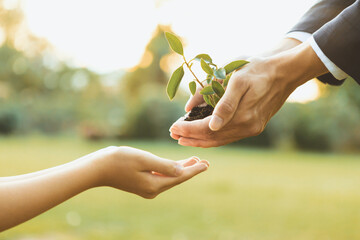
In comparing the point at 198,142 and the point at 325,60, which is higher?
the point at 325,60

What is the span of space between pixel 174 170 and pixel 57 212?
4244mm

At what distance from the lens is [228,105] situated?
1546 mm

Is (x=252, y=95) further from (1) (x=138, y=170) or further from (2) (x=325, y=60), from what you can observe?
(1) (x=138, y=170)

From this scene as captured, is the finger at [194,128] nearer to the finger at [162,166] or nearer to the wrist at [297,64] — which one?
the finger at [162,166]

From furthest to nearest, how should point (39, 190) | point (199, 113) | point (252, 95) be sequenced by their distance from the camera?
point (199, 113) → point (252, 95) → point (39, 190)

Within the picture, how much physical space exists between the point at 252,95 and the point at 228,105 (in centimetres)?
15

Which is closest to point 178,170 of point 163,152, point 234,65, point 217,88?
point 217,88

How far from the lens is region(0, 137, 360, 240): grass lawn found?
446 centimetres

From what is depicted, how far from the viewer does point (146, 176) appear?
4.91ft

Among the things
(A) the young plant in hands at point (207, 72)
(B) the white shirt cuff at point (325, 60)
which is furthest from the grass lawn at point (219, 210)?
(B) the white shirt cuff at point (325, 60)

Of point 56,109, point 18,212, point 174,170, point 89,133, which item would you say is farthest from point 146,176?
point 56,109

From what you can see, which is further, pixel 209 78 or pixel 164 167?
pixel 209 78

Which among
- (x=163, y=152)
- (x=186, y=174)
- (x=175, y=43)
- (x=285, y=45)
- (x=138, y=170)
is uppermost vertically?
(x=175, y=43)

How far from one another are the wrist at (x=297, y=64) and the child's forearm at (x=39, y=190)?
3.07 feet
